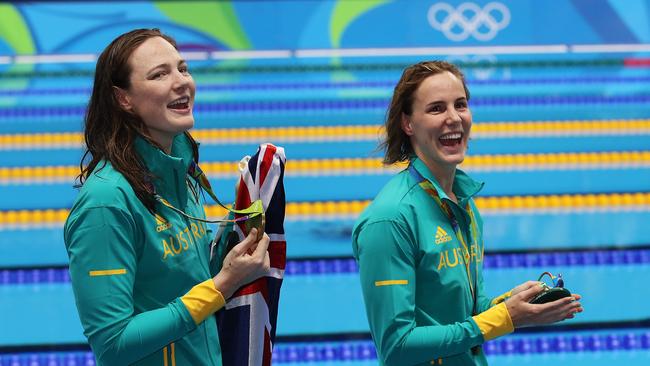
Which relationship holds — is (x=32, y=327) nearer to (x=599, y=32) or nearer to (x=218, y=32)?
(x=218, y=32)

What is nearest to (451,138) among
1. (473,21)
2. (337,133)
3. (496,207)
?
(496,207)

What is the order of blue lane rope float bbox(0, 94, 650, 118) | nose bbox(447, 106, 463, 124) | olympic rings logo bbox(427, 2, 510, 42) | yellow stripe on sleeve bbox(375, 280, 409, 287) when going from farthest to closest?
olympic rings logo bbox(427, 2, 510, 42)
blue lane rope float bbox(0, 94, 650, 118)
nose bbox(447, 106, 463, 124)
yellow stripe on sleeve bbox(375, 280, 409, 287)

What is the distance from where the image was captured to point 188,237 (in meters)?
Result: 1.85

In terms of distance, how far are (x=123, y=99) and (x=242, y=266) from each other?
390 mm

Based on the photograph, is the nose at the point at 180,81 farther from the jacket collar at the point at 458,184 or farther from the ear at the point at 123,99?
the jacket collar at the point at 458,184

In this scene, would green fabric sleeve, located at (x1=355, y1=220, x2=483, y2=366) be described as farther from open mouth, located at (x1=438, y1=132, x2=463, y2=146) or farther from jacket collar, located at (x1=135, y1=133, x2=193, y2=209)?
jacket collar, located at (x1=135, y1=133, x2=193, y2=209)

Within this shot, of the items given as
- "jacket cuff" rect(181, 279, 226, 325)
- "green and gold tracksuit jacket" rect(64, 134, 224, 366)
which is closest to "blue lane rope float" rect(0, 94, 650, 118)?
"green and gold tracksuit jacket" rect(64, 134, 224, 366)

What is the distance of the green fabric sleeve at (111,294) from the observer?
5.51 ft

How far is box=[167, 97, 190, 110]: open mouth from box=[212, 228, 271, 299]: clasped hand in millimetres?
271

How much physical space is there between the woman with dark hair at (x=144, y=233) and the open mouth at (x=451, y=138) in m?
0.50

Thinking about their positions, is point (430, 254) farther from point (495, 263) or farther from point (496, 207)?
point (496, 207)

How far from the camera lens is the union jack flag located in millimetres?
1931

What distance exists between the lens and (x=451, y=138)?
2092 mm

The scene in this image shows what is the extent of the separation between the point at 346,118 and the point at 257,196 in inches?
212
